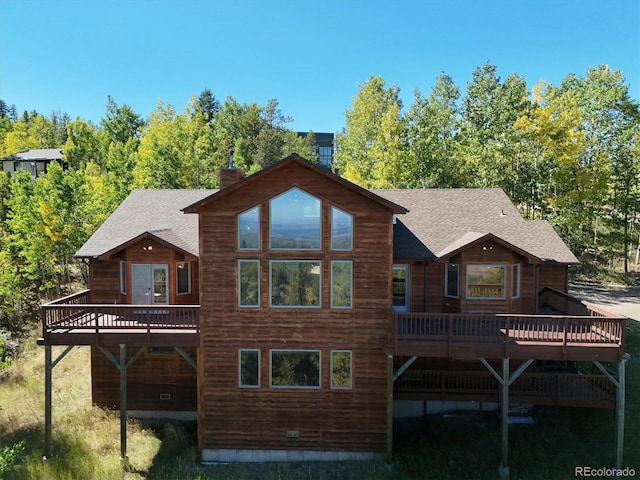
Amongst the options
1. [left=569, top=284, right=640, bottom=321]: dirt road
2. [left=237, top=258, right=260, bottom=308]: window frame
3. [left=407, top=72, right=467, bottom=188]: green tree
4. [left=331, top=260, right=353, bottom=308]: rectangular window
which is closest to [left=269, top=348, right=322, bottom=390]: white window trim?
[left=237, top=258, right=260, bottom=308]: window frame

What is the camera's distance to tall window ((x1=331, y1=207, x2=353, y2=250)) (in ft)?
40.9

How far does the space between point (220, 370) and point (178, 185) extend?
929 inches

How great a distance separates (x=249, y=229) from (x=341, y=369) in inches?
201

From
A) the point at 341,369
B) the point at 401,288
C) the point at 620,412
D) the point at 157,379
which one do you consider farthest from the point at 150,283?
the point at 620,412

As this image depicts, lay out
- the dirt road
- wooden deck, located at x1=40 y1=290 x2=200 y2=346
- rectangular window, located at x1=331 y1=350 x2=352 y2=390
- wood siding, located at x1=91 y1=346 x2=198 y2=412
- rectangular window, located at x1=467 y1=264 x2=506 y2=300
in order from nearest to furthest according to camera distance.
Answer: wooden deck, located at x1=40 y1=290 x2=200 y2=346 < rectangular window, located at x1=331 y1=350 x2=352 y2=390 < rectangular window, located at x1=467 y1=264 x2=506 y2=300 < wood siding, located at x1=91 y1=346 x2=198 y2=412 < the dirt road

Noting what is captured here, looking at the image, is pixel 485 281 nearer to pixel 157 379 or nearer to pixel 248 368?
pixel 248 368

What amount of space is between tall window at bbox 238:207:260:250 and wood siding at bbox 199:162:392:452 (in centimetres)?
17

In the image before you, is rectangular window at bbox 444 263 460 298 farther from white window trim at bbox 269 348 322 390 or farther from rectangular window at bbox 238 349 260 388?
rectangular window at bbox 238 349 260 388

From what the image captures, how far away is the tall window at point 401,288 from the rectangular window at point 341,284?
2.68 m

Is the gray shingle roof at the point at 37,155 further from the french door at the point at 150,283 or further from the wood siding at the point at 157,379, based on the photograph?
the french door at the point at 150,283

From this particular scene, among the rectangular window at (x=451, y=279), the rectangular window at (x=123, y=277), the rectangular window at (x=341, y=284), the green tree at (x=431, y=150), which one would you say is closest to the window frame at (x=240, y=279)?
the rectangular window at (x=341, y=284)

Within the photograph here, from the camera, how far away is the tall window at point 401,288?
47.9 ft

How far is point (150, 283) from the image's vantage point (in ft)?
47.1

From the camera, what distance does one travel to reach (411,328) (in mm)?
12578
